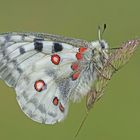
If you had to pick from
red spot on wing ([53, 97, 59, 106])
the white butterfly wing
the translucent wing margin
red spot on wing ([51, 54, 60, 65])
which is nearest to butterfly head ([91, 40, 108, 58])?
the white butterfly wing

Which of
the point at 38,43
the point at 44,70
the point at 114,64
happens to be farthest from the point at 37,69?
the point at 114,64

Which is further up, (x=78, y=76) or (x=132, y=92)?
(x=132, y=92)

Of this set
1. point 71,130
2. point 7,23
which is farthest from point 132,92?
point 7,23

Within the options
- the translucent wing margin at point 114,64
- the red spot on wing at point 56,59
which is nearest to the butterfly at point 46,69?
the red spot on wing at point 56,59

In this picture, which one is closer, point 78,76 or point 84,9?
point 78,76

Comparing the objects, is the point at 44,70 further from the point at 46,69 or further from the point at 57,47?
the point at 57,47

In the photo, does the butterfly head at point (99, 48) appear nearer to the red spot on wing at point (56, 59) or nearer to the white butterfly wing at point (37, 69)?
the white butterfly wing at point (37, 69)

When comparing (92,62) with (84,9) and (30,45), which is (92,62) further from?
(84,9)
